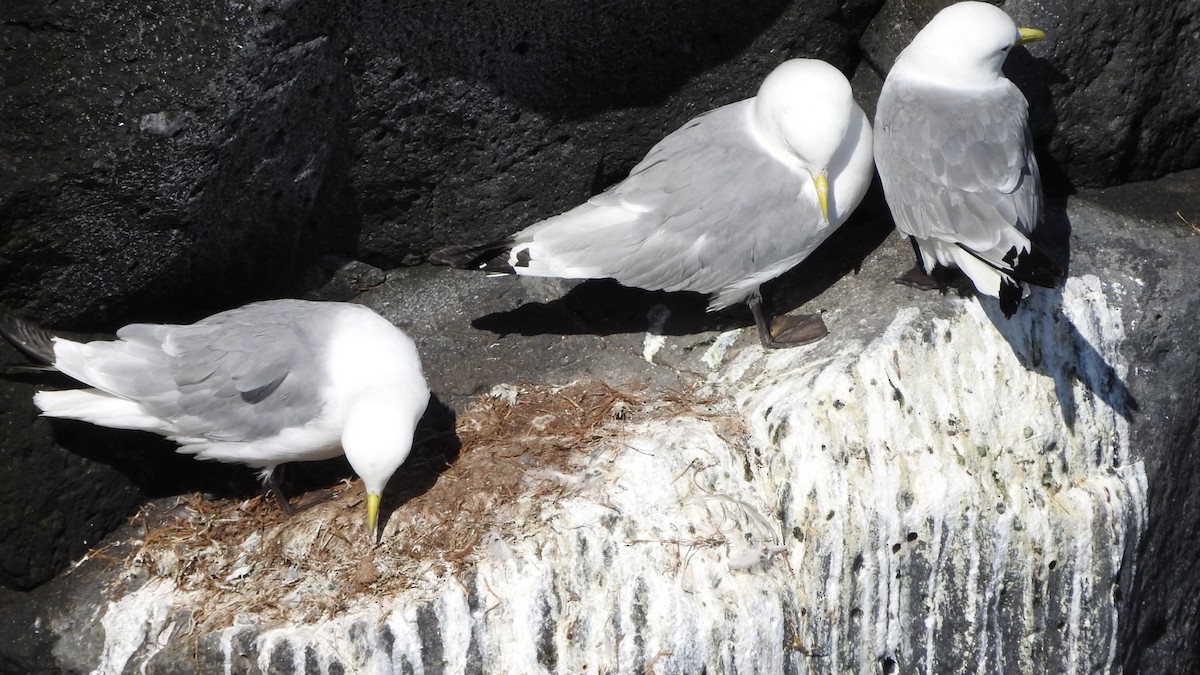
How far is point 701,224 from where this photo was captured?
414cm

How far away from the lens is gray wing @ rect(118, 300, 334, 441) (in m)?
3.75

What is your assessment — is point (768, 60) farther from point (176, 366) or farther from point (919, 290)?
point (176, 366)

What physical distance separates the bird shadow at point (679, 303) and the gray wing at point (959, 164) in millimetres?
532

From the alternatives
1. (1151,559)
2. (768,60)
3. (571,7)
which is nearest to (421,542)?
(571,7)

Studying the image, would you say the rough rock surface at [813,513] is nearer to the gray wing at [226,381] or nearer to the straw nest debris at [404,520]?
the straw nest debris at [404,520]

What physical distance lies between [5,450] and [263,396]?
875 mm

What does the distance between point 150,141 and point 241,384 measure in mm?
830

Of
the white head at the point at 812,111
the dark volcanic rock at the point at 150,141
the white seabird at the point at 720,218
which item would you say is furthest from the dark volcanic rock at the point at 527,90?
the white head at the point at 812,111

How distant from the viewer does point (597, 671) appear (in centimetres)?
349

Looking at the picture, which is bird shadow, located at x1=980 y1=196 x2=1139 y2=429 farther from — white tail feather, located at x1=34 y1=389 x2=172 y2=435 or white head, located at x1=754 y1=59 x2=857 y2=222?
white tail feather, located at x1=34 y1=389 x2=172 y2=435

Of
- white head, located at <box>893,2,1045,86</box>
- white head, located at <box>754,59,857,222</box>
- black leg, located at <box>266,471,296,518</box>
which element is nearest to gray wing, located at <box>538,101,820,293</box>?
white head, located at <box>754,59,857,222</box>

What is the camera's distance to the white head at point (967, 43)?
4.06m

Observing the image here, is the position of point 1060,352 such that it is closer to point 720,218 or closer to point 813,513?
point 813,513

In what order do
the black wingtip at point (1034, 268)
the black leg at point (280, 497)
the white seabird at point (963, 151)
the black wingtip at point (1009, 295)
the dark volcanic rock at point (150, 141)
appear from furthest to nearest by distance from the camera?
1. the black leg at point (280, 497)
2. the white seabird at point (963, 151)
3. the black wingtip at point (1009, 295)
4. the black wingtip at point (1034, 268)
5. the dark volcanic rock at point (150, 141)
